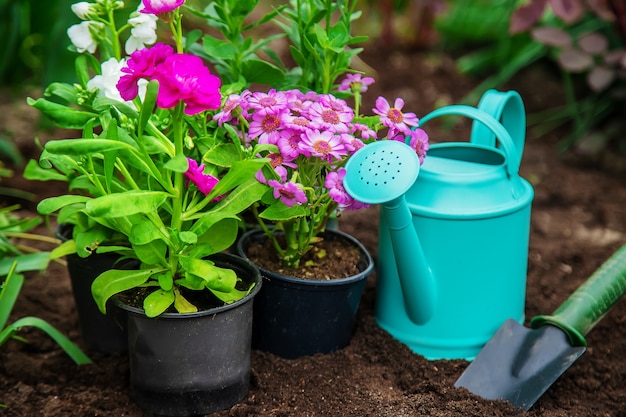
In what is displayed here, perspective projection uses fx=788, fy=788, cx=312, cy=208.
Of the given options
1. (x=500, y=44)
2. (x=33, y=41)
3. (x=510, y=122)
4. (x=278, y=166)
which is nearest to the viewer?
(x=278, y=166)

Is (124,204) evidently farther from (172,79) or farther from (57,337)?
(57,337)

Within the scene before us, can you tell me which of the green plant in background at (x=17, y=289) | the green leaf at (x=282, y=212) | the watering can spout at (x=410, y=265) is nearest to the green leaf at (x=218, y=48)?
the green leaf at (x=282, y=212)

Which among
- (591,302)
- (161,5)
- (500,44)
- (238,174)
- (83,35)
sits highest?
(161,5)

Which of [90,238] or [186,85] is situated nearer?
[186,85]

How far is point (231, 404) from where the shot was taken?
1516 millimetres

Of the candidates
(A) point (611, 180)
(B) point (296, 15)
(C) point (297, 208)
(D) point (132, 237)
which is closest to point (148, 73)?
(D) point (132, 237)

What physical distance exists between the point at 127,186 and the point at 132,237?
0.22 metres

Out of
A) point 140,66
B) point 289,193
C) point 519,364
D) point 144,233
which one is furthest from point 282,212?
point 519,364

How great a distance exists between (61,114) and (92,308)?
1.75 feet

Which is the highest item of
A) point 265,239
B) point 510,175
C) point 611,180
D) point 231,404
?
point 510,175

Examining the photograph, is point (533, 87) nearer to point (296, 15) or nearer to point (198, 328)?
point (296, 15)

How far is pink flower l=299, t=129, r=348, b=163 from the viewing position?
1427 millimetres

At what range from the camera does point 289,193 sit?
143 centimetres

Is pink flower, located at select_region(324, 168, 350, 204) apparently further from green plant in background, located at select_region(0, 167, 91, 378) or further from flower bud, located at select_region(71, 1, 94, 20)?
green plant in background, located at select_region(0, 167, 91, 378)
